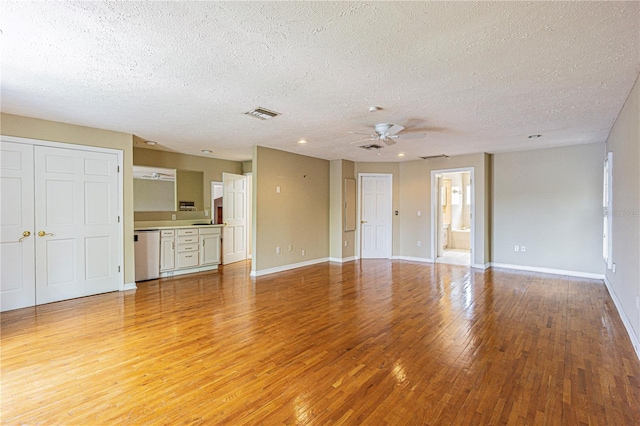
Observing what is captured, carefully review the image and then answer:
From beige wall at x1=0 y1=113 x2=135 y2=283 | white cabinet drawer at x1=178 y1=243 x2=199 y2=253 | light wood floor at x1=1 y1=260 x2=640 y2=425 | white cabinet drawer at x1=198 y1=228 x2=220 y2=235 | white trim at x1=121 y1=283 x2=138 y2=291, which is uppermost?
beige wall at x1=0 y1=113 x2=135 y2=283

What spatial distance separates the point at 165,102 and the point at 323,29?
7.24 ft

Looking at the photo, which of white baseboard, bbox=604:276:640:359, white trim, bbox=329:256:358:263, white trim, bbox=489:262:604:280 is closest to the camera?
white baseboard, bbox=604:276:640:359

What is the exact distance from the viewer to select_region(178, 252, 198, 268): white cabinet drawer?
602 cm

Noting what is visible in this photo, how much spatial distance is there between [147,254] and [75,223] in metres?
1.38

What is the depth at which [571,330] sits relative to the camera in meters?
3.28

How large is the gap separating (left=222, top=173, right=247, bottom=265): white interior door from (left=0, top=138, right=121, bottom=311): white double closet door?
Answer: 260 centimetres

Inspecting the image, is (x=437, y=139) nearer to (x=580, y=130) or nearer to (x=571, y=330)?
(x=580, y=130)

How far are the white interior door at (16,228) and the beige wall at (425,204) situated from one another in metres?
6.92

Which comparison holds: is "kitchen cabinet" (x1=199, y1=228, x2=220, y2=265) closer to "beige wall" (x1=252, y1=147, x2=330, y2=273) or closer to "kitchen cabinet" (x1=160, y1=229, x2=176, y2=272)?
"kitchen cabinet" (x1=160, y1=229, x2=176, y2=272)

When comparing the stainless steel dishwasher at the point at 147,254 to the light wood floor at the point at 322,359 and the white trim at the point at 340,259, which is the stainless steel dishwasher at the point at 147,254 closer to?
the light wood floor at the point at 322,359

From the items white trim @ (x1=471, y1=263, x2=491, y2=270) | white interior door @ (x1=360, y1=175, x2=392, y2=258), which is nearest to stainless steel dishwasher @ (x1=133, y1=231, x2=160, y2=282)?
white interior door @ (x1=360, y1=175, x2=392, y2=258)

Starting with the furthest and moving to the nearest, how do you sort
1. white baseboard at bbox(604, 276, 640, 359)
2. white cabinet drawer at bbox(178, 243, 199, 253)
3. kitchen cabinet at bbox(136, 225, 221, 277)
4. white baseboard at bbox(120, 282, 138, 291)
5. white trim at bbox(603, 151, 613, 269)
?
white cabinet drawer at bbox(178, 243, 199, 253)
kitchen cabinet at bbox(136, 225, 221, 277)
white baseboard at bbox(120, 282, 138, 291)
white trim at bbox(603, 151, 613, 269)
white baseboard at bbox(604, 276, 640, 359)

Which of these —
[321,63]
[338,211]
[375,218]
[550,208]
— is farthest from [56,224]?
[550,208]

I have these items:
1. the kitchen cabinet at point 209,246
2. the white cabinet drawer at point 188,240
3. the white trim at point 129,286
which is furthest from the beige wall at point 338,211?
the white trim at point 129,286
